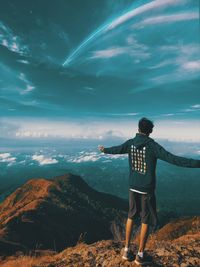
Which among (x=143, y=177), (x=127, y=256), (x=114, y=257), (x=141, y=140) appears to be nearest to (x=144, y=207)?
(x=143, y=177)

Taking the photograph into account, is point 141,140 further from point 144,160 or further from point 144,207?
point 144,207

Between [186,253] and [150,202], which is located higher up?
[150,202]

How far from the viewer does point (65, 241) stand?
405 feet

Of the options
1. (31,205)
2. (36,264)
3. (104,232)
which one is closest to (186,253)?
(36,264)

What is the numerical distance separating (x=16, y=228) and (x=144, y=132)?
384 ft

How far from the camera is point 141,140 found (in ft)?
29.6

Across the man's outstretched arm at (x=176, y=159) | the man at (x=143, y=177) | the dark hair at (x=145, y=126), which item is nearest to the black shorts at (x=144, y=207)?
the man at (x=143, y=177)

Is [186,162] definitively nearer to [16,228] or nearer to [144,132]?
[144,132]

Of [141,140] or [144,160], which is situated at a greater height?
[141,140]

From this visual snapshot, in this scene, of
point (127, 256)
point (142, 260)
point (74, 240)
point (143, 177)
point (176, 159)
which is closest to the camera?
point (176, 159)

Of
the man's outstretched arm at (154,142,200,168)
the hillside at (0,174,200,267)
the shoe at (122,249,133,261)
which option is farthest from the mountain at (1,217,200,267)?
A: the man's outstretched arm at (154,142,200,168)

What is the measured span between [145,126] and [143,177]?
1.66 metres

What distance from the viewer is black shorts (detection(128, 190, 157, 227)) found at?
28.9 ft

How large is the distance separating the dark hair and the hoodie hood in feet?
0.55
